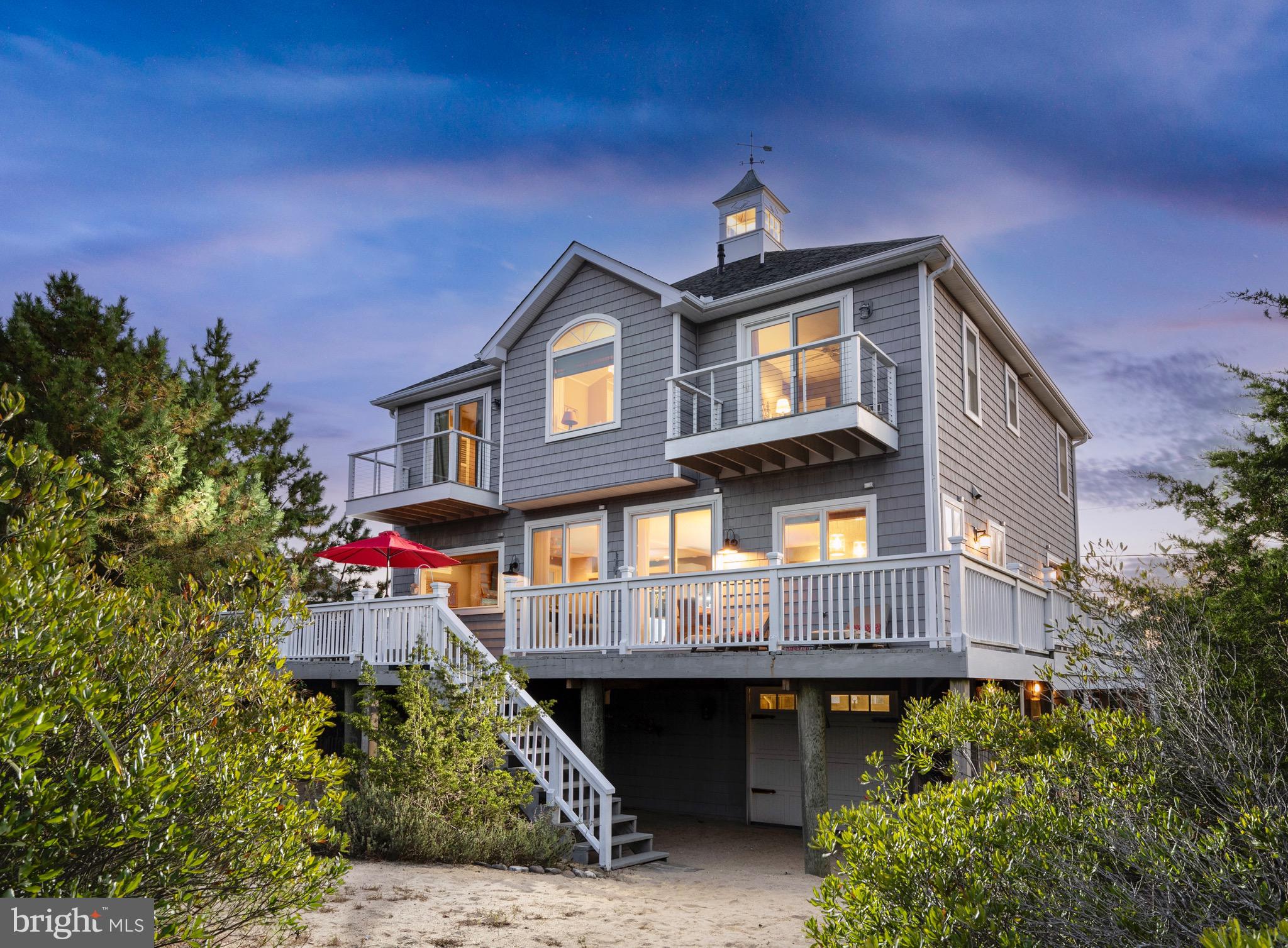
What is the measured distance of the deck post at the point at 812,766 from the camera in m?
9.64

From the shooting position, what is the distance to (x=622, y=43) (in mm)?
17047

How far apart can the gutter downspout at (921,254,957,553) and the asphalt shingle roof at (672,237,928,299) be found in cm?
72

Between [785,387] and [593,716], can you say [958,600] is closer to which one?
[593,716]

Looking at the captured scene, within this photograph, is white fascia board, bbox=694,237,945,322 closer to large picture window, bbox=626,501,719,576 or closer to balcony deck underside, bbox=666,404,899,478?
balcony deck underside, bbox=666,404,899,478

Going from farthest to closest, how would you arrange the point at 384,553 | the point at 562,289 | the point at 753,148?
1. the point at 753,148
2. the point at 562,289
3. the point at 384,553

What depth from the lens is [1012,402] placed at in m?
16.6

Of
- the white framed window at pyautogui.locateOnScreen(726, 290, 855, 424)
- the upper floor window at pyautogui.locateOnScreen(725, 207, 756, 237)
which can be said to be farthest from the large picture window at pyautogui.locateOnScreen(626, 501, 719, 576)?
the upper floor window at pyautogui.locateOnScreen(725, 207, 756, 237)

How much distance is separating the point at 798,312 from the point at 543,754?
7294 millimetres

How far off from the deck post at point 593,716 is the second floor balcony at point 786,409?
3462 millimetres

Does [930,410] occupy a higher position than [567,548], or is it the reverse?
[930,410]

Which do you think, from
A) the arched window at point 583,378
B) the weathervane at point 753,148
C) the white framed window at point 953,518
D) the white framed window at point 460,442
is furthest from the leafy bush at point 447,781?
the weathervane at point 753,148

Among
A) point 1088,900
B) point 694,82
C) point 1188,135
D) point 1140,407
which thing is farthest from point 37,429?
point 1140,407

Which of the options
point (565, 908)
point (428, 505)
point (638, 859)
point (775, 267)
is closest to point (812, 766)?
point (638, 859)

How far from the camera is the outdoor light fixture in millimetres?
13688
